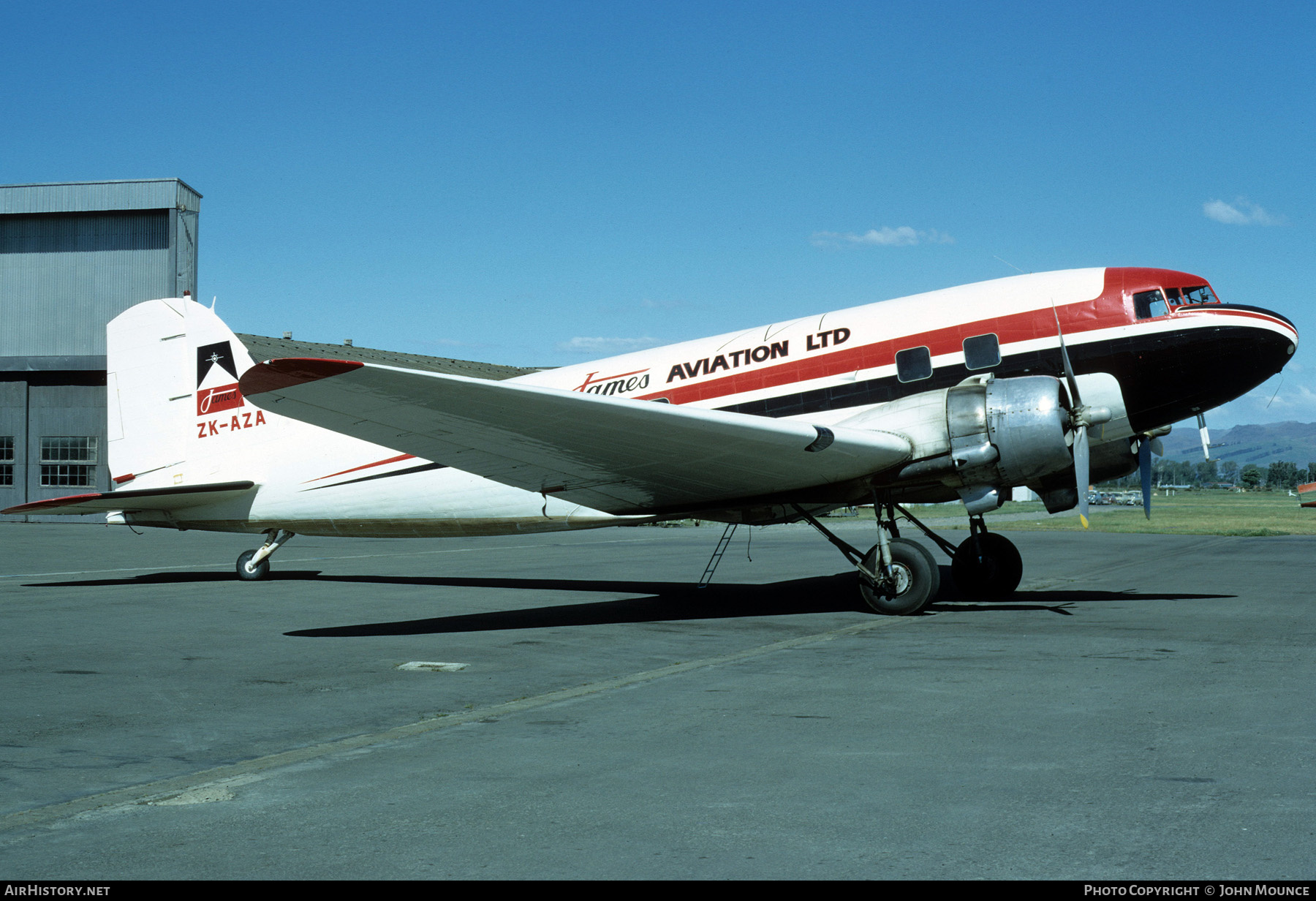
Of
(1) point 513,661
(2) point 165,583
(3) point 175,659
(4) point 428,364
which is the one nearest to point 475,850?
(1) point 513,661

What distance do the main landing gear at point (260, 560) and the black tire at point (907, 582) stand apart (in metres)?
10.9

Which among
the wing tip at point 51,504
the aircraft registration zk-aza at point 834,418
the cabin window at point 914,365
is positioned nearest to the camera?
the aircraft registration zk-aza at point 834,418

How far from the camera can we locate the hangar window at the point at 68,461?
167 ft

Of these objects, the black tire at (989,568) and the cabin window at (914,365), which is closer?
the cabin window at (914,365)

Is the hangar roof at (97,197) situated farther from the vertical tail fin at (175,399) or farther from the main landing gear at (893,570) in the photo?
the main landing gear at (893,570)

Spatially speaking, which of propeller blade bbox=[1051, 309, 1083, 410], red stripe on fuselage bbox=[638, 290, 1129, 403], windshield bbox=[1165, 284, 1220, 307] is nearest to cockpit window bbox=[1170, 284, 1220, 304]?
windshield bbox=[1165, 284, 1220, 307]

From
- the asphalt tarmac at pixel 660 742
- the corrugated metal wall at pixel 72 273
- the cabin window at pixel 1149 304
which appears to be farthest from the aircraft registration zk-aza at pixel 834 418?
the corrugated metal wall at pixel 72 273

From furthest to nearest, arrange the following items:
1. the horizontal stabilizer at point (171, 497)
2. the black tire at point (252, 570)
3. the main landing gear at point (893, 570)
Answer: the black tire at point (252, 570)
the horizontal stabilizer at point (171, 497)
the main landing gear at point (893, 570)

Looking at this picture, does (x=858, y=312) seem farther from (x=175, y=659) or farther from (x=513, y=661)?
(x=175, y=659)

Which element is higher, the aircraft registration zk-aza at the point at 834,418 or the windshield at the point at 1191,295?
the windshield at the point at 1191,295

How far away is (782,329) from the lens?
48.0ft

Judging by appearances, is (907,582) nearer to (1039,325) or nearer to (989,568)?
(989,568)

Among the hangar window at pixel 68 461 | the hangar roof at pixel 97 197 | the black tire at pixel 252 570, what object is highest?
the hangar roof at pixel 97 197
